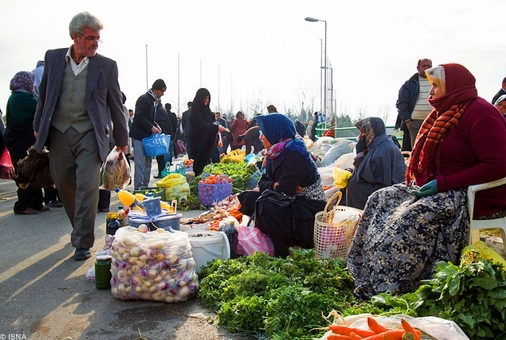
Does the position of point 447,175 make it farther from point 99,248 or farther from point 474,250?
point 99,248

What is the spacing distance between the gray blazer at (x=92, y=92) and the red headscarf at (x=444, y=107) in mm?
3139

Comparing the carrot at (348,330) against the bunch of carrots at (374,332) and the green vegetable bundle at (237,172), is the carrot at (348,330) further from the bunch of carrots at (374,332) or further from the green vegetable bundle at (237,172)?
the green vegetable bundle at (237,172)

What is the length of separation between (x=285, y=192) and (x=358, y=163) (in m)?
1.68

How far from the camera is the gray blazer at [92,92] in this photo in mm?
5281

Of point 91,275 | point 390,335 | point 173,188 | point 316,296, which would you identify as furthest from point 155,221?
point 173,188

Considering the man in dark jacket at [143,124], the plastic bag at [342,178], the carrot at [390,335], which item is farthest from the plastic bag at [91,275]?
the man in dark jacket at [143,124]

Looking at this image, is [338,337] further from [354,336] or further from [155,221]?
[155,221]

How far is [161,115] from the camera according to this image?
510 inches

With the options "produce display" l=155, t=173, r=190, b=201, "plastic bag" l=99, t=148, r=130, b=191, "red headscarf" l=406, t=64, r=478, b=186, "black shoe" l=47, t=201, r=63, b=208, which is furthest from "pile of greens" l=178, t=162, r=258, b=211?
"red headscarf" l=406, t=64, r=478, b=186

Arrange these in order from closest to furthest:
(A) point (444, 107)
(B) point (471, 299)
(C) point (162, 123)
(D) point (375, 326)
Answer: (D) point (375, 326), (B) point (471, 299), (A) point (444, 107), (C) point (162, 123)

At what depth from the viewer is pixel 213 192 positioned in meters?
8.62

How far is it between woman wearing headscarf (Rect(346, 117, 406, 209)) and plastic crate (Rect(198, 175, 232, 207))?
2.62 m

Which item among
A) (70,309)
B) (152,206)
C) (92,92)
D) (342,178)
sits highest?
(92,92)

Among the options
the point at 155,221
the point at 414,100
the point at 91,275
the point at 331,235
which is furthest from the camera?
the point at 414,100
